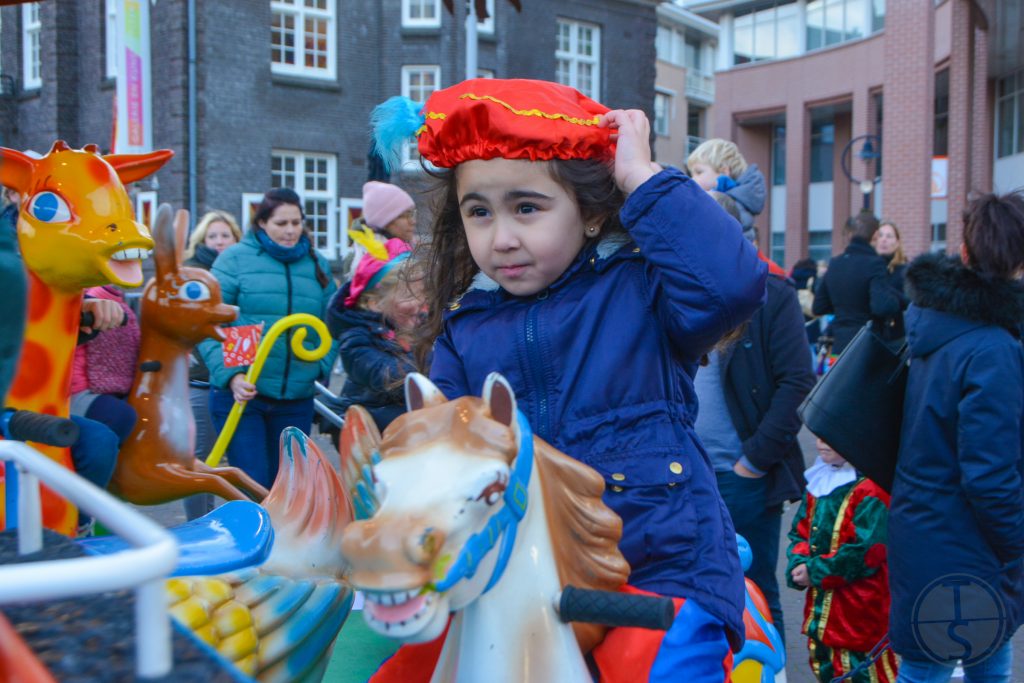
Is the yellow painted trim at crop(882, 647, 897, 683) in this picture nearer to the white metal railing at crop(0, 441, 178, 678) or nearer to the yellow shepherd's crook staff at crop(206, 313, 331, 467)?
the yellow shepherd's crook staff at crop(206, 313, 331, 467)

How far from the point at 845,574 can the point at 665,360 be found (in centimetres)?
209

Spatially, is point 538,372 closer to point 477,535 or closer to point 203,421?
point 477,535

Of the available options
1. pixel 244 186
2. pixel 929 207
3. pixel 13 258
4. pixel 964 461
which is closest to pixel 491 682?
pixel 13 258

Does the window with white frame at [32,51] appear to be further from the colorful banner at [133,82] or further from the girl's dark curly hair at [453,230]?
the girl's dark curly hair at [453,230]

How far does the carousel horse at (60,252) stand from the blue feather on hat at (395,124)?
98 centimetres

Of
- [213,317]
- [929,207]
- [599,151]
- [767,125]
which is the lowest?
[213,317]

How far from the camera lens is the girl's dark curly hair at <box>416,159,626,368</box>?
6.42 ft

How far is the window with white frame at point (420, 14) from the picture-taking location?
72.7ft

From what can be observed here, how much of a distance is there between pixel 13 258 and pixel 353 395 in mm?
3790

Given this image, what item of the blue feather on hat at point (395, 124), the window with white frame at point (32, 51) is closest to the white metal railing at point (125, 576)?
the blue feather on hat at point (395, 124)

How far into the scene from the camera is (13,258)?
1.29m

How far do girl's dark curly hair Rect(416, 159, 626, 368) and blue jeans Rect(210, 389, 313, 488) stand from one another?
2.97 m

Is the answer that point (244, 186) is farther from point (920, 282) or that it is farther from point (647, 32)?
point (920, 282)

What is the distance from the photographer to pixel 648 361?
1900mm
